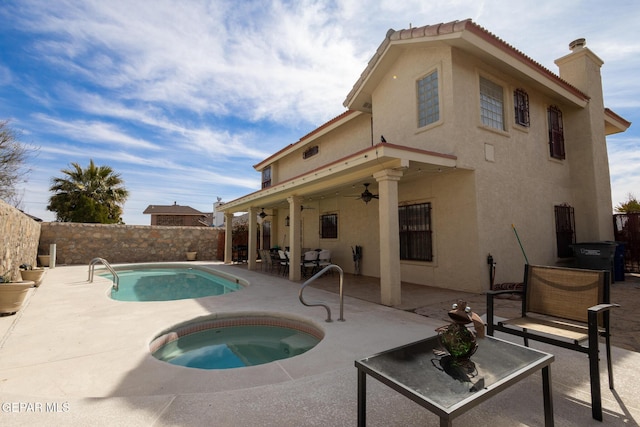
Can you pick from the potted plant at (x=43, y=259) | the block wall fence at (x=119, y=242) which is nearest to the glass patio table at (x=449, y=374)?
the block wall fence at (x=119, y=242)

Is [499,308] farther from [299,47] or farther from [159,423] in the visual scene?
[299,47]

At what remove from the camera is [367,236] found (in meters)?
10.6

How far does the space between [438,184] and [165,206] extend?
39.9 metres

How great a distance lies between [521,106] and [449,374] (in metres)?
9.68

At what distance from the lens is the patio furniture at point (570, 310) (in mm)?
2299

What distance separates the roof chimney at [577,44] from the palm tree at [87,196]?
89.1 feet

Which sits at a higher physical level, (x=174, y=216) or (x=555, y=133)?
(x=555, y=133)

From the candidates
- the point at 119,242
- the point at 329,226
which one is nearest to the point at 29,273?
the point at 119,242

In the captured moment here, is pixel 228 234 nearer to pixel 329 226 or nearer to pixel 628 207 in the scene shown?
pixel 329 226

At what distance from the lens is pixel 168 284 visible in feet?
37.2

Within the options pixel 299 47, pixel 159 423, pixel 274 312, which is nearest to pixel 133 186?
pixel 299 47

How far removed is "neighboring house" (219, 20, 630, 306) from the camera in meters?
7.07

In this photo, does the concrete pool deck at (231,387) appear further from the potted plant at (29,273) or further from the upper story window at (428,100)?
the upper story window at (428,100)

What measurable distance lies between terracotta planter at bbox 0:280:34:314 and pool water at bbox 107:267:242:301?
3.10 m
